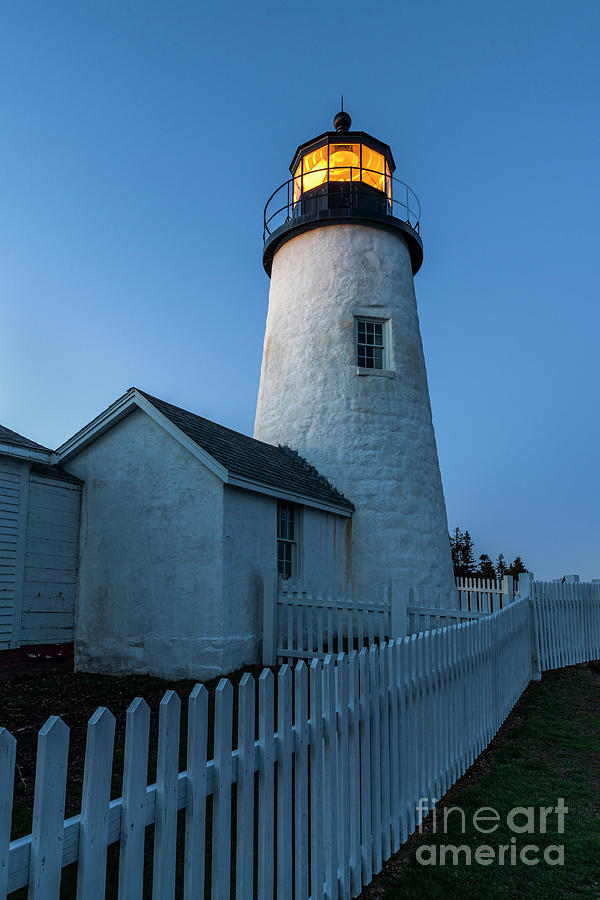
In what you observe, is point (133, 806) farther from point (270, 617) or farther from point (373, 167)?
point (373, 167)

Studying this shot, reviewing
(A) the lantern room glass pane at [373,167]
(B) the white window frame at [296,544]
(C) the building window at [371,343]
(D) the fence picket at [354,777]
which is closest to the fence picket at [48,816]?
(D) the fence picket at [354,777]

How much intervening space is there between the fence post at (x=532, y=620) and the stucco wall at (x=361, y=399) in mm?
4207

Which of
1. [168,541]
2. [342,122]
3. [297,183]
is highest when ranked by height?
[342,122]

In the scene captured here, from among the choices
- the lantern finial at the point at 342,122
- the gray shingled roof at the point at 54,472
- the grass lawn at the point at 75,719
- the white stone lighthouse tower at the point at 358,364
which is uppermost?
the lantern finial at the point at 342,122

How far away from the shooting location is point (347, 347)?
15844 mm

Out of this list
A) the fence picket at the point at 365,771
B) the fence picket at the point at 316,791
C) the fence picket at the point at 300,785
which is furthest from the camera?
the fence picket at the point at 365,771

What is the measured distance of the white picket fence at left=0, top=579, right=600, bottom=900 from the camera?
1929 millimetres

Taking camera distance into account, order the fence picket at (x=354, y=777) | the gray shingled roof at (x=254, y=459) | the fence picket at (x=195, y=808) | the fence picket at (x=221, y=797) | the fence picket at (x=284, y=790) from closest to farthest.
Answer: the fence picket at (x=195, y=808), the fence picket at (x=221, y=797), the fence picket at (x=284, y=790), the fence picket at (x=354, y=777), the gray shingled roof at (x=254, y=459)

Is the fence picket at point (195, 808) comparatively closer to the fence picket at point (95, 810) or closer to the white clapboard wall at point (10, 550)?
the fence picket at point (95, 810)

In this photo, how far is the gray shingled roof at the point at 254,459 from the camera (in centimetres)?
1078

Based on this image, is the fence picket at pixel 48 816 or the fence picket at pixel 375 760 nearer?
the fence picket at pixel 48 816

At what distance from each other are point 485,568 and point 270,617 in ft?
109

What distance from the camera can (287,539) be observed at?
12461mm

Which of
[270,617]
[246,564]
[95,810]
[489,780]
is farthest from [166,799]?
[270,617]
